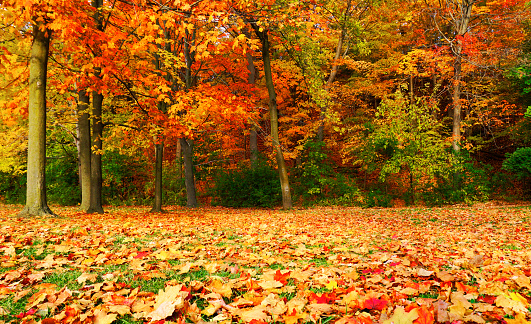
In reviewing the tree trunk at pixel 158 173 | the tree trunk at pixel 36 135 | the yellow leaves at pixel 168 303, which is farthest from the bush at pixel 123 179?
the yellow leaves at pixel 168 303

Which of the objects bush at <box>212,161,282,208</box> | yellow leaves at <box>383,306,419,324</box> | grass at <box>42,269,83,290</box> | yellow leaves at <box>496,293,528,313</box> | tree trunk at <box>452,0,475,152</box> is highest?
tree trunk at <box>452,0,475,152</box>

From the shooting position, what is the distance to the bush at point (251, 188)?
15047 mm

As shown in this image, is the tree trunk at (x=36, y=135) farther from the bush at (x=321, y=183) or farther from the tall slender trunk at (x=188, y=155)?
the bush at (x=321, y=183)

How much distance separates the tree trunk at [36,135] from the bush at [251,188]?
8.87m

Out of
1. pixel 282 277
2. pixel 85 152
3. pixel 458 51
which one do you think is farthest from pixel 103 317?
pixel 458 51

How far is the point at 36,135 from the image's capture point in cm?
695

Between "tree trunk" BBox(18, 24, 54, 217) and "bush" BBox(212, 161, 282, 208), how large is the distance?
8.87 m

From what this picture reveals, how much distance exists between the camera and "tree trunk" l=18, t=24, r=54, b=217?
6.95 metres

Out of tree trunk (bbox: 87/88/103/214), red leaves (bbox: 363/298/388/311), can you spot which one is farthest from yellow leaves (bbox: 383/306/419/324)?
tree trunk (bbox: 87/88/103/214)

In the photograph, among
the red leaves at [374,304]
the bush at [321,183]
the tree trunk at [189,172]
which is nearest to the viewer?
the red leaves at [374,304]

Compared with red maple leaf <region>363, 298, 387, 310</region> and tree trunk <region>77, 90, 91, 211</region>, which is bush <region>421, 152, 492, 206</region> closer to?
tree trunk <region>77, 90, 91, 211</region>

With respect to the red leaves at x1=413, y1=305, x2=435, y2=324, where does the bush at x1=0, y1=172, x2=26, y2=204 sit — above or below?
above

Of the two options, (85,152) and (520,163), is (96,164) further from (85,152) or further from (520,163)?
(520,163)

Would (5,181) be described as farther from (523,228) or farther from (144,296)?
(523,228)
